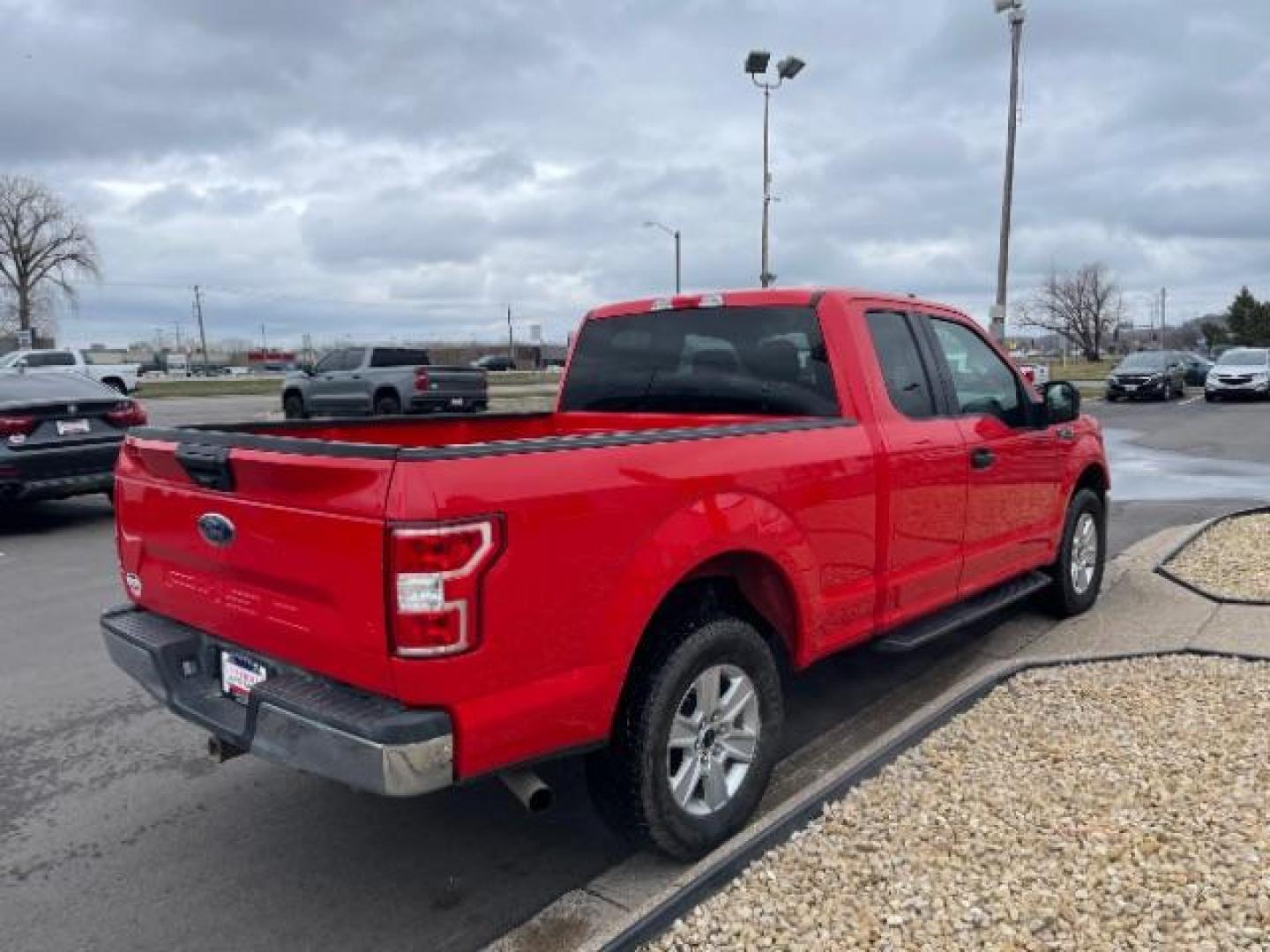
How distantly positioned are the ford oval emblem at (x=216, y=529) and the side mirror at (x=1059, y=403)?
13.0ft

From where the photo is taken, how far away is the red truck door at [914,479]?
159 inches

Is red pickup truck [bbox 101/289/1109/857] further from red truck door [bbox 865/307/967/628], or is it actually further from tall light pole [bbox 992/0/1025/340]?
tall light pole [bbox 992/0/1025/340]

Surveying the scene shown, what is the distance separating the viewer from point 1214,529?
8.12 m

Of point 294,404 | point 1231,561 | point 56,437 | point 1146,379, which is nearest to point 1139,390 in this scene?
point 1146,379

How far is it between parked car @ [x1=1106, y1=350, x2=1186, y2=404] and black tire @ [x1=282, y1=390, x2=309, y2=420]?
23.0 m

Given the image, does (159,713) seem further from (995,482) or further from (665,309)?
(995,482)

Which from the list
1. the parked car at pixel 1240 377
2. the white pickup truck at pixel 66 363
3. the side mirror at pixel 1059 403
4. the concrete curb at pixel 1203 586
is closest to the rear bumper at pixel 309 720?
the side mirror at pixel 1059 403

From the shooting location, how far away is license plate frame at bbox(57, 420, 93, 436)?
9203mm

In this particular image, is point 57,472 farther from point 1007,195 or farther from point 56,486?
point 1007,195

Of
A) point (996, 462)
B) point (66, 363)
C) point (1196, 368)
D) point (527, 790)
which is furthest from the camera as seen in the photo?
point (1196, 368)

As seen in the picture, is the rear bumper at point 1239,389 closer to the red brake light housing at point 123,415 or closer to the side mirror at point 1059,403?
the side mirror at point 1059,403

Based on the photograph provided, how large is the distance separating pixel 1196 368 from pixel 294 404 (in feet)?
97.3

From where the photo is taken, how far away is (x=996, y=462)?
4.76 m

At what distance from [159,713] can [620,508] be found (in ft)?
9.56
